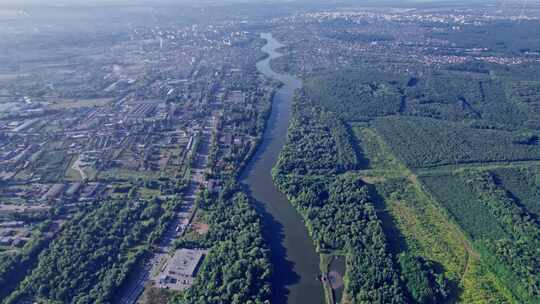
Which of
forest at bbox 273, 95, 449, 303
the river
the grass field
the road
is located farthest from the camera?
the river

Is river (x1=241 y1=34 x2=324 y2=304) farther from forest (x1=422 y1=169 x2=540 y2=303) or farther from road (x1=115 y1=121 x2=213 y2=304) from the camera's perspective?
forest (x1=422 y1=169 x2=540 y2=303)

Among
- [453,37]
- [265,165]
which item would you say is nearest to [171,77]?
[265,165]

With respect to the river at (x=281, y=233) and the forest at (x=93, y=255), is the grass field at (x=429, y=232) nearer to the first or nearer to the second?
the river at (x=281, y=233)

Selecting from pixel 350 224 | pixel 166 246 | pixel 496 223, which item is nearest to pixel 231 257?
pixel 166 246

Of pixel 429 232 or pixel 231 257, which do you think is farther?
pixel 429 232

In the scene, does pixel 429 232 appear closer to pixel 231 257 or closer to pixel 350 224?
pixel 350 224

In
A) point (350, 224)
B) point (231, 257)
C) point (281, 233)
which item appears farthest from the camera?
point (281, 233)

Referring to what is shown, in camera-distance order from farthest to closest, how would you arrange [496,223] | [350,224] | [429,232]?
[496,223]
[429,232]
[350,224]

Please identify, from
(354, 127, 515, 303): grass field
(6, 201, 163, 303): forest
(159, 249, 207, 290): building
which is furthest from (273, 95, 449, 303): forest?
(6, 201, 163, 303): forest

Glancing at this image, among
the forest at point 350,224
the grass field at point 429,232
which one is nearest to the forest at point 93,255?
the forest at point 350,224
